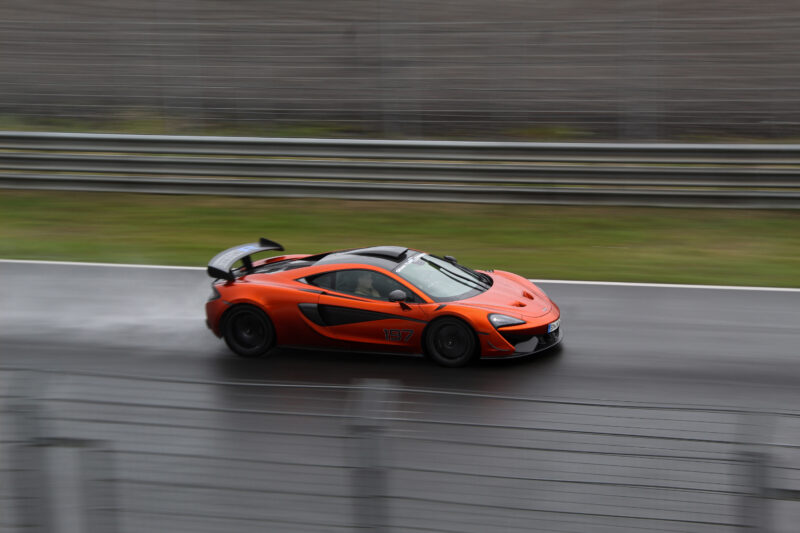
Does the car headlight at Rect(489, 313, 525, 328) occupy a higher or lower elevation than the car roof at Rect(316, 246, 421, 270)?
lower

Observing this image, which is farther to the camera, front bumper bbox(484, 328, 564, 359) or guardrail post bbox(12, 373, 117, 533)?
front bumper bbox(484, 328, 564, 359)

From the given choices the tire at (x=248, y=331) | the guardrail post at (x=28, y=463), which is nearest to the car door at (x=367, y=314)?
the tire at (x=248, y=331)

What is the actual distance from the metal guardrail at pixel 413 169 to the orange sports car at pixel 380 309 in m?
5.40

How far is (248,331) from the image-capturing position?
898cm

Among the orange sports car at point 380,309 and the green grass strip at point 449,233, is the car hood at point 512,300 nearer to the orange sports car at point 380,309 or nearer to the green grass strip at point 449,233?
the orange sports car at point 380,309

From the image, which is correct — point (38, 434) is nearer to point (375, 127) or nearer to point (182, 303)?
point (182, 303)

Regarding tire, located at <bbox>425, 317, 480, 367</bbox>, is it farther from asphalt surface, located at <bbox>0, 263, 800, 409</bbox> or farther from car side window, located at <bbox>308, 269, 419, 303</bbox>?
car side window, located at <bbox>308, 269, 419, 303</bbox>

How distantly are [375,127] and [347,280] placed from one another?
7864 mm

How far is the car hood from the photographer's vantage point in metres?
8.41

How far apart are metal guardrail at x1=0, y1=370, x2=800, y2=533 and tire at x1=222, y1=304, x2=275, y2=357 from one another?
173 inches

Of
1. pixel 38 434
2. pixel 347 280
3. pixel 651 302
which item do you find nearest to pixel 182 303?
pixel 347 280

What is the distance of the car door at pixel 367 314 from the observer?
8422 millimetres

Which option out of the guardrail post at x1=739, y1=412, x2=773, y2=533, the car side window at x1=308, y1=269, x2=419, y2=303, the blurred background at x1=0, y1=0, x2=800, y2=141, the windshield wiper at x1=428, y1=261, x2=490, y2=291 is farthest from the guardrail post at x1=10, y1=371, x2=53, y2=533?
the blurred background at x1=0, y1=0, x2=800, y2=141

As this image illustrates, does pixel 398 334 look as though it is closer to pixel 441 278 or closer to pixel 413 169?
pixel 441 278
